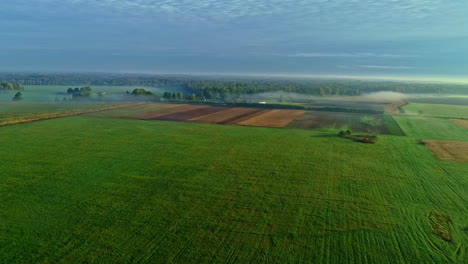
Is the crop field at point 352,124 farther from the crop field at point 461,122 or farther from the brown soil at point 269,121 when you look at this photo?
the crop field at point 461,122

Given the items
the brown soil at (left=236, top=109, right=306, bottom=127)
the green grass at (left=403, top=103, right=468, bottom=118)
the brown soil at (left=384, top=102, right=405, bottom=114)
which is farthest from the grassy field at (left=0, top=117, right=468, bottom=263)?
the green grass at (left=403, top=103, right=468, bottom=118)

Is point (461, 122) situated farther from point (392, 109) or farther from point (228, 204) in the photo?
point (228, 204)

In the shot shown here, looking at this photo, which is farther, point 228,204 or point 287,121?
point 287,121

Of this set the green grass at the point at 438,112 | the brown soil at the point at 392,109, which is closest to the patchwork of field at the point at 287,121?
the brown soil at the point at 392,109

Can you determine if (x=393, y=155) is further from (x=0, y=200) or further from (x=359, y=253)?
(x=0, y=200)

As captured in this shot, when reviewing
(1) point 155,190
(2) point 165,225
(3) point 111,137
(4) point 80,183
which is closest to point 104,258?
(2) point 165,225

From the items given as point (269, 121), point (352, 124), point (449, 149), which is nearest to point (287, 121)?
point (269, 121)
